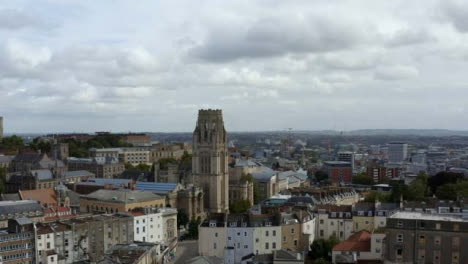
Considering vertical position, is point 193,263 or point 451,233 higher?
point 451,233

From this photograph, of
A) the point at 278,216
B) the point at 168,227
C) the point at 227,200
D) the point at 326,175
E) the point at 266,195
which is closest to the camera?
the point at 278,216

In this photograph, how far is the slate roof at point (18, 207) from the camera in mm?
60969

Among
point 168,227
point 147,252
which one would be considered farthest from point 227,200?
point 147,252

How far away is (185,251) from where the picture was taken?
6494cm

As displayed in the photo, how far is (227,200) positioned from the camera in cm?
9462

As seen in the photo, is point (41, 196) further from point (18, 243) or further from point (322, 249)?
point (322, 249)

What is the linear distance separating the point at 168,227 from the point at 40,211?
16006 mm

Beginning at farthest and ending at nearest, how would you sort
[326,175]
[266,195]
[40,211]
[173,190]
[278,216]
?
[326,175] → [266,195] → [173,190] → [40,211] → [278,216]

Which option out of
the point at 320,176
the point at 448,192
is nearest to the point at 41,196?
the point at 448,192

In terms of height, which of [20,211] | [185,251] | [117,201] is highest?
[20,211]

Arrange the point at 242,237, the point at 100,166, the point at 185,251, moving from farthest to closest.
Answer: the point at 100,166
the point at 185,251
the point at 242,237

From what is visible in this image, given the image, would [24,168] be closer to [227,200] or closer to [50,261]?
[227,200]

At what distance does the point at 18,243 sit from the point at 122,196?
2269cm

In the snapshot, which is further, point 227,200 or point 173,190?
point 227,200
